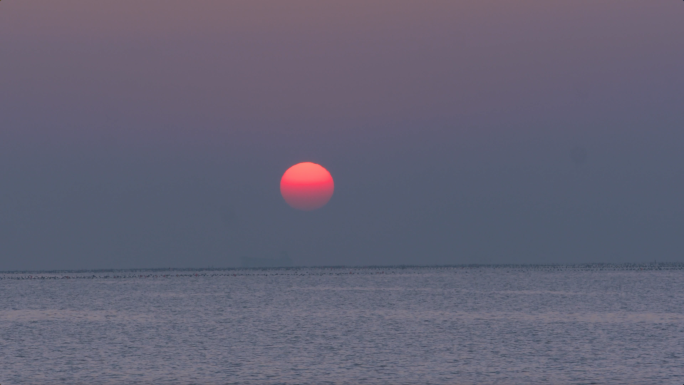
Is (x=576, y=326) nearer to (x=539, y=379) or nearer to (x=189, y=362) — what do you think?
(x=539, y=379)

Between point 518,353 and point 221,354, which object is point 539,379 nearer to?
point 518,353

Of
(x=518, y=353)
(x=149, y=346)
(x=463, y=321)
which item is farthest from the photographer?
(x=463, y=321)

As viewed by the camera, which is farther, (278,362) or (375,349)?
(375,349)

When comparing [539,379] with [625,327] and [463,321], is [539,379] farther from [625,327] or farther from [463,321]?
[463,321]

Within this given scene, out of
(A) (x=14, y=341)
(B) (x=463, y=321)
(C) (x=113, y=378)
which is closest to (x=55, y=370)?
(C) (x=113, y=378)

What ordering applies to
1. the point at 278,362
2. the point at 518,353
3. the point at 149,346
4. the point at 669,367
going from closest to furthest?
the point at 669,367
the point at 278,362
the point at 518,353
the point at 149,346

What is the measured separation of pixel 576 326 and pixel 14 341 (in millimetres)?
41482

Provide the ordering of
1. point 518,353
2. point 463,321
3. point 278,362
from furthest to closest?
point 463,321
point 518,353
point 278,362

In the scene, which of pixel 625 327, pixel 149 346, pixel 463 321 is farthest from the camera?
pixel 463 321

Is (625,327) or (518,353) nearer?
(518,353)

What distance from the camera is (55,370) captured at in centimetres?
4047

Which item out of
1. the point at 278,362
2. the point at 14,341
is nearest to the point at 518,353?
the point at 278,362

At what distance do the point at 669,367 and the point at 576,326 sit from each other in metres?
24.5

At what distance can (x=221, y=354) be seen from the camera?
153 ft
